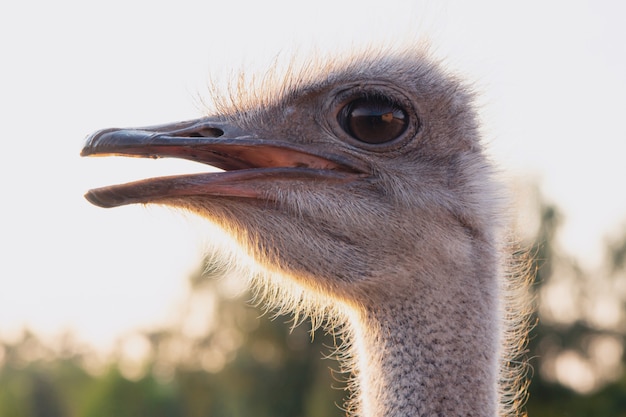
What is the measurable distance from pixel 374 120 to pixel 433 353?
81 centimetres

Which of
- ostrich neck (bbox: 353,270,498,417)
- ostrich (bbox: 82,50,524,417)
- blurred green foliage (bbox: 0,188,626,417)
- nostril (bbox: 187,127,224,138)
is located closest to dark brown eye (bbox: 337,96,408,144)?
ostrich (bbox: 82,50,524,417)

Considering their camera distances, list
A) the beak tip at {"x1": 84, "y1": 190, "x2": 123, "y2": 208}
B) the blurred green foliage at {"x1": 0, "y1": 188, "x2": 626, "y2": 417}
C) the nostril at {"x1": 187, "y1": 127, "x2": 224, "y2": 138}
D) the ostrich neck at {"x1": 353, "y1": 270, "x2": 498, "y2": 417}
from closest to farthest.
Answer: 1. the beak tip at {"x1": 84, "y1": 190, "x2": 123, "y2": 208}
2. the ostrich neck at {"x1": 353, "y1": 270, "x2": 498, "y2": 417}
3. the nostril at {"x1": 187, "y1": 127, "x2": 224, "y2": 138}
4. the blurred green foliage at {"x1": 0, "y1": 188, "x2": 626, "y2": 417}

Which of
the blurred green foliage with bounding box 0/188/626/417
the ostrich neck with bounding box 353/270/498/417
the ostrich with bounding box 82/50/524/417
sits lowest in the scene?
the ostrich neck with bounding box 353/270/498/417

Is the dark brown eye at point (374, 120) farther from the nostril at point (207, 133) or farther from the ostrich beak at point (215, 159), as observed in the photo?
the nostril at point (207, 133)

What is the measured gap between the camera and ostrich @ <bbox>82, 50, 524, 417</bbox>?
2.75 metres

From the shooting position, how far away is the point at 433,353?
2.78 m

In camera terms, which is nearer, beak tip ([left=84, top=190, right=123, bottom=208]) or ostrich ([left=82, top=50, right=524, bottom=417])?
beak tip ([left=84, top=190, right=123, bottom=208])

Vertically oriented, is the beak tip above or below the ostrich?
below

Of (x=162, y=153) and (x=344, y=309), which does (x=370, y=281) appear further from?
(x=162, y=153)

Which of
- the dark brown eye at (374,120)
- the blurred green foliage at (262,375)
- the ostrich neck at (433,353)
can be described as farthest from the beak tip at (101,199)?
the blurred green foliage at (262,375)

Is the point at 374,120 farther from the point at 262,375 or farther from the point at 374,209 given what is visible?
the point at 262,375

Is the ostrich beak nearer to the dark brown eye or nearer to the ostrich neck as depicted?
the dark brown eye

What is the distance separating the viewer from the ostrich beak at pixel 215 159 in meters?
2.60

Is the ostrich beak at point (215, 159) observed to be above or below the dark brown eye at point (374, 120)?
below
